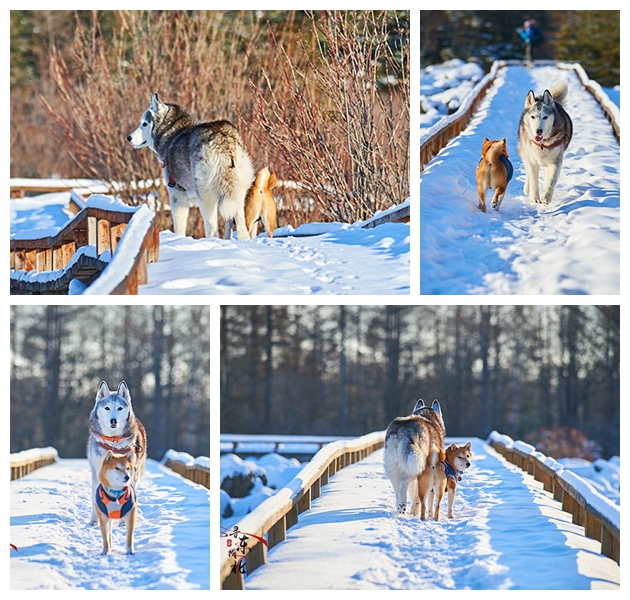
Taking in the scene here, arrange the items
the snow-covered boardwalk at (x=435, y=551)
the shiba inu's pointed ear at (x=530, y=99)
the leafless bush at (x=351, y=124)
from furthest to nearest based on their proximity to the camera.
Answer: the leafless bush at (x=351, y=124)
the shiba inu's pointed ear at (x=530, y=99)
the snow-covered boardwalk at (x=435, y=551)

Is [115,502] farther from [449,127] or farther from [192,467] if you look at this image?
[449,127]

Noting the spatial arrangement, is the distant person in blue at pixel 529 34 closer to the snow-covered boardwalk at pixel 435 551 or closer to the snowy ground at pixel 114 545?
the snow-covered boardwalk at pixel 435 551

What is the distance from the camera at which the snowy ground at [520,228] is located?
15.0 feet

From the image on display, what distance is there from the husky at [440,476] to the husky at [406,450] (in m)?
0.05

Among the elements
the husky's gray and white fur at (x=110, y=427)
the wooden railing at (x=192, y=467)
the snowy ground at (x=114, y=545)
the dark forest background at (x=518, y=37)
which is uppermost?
the dark forest background at (x=518, y=37)

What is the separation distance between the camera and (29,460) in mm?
6270

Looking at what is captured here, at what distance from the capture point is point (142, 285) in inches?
181

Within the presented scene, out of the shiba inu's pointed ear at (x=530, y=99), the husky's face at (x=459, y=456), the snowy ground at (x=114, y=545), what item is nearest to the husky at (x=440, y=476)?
the husky's face at (x=459, y=456)

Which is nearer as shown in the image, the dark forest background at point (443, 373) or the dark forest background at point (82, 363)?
the dark forest background at point (82, 363)

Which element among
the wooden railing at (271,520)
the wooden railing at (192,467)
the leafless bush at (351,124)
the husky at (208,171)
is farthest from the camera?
the leafless bush at (351,124)

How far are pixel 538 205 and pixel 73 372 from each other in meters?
8.11

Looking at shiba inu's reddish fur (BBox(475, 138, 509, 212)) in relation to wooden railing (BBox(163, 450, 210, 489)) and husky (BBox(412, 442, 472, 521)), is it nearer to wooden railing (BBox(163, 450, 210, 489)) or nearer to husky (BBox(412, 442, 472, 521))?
husky (BBox(412, 442, 472, 521))

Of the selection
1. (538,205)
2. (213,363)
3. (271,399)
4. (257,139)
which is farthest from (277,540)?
(271,399)
